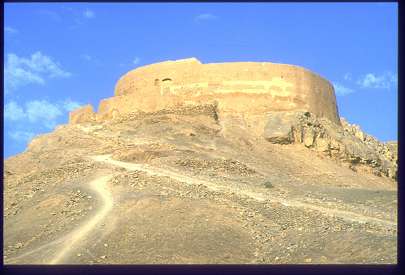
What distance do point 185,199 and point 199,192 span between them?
1218mm

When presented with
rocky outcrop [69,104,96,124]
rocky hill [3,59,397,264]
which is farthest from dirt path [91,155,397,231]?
rocky outcrop [69,104,96,124]

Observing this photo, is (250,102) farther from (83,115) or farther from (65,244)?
(65,244)

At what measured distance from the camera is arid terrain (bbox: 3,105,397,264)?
12828 millimetres

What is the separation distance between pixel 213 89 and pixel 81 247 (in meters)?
16.9

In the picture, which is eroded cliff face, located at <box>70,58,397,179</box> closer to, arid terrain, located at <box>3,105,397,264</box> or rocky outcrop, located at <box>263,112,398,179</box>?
rocky outcrop, located at <box>263,112,398,179</box>

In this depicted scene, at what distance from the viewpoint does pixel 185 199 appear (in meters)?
16.4

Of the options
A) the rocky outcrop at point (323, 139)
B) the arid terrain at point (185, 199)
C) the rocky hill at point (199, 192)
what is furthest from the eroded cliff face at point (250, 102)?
the arid terrain at point (185, 199)

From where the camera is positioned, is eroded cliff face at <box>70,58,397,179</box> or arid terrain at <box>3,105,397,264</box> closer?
arid terrain at <box>3,105,397,264</box>

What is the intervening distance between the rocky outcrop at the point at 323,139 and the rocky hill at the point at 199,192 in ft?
0.20

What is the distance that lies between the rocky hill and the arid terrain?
51 mm

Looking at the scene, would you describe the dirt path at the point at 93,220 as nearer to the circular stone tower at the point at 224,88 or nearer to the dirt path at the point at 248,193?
the dirt path at the point at 248,193

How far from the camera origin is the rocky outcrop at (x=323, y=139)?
27.2 metres

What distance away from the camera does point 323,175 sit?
2461 cm

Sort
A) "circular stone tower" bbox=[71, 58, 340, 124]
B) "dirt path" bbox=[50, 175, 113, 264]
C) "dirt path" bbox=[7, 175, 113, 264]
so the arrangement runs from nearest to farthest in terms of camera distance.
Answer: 1. "dirt path" bbox=[7, 175, 113, 264]
2. "dirt path" bbox=[50, 175, 113, 264]
3. "circular stone tower" bbox=[71, 58, 340, 124]
